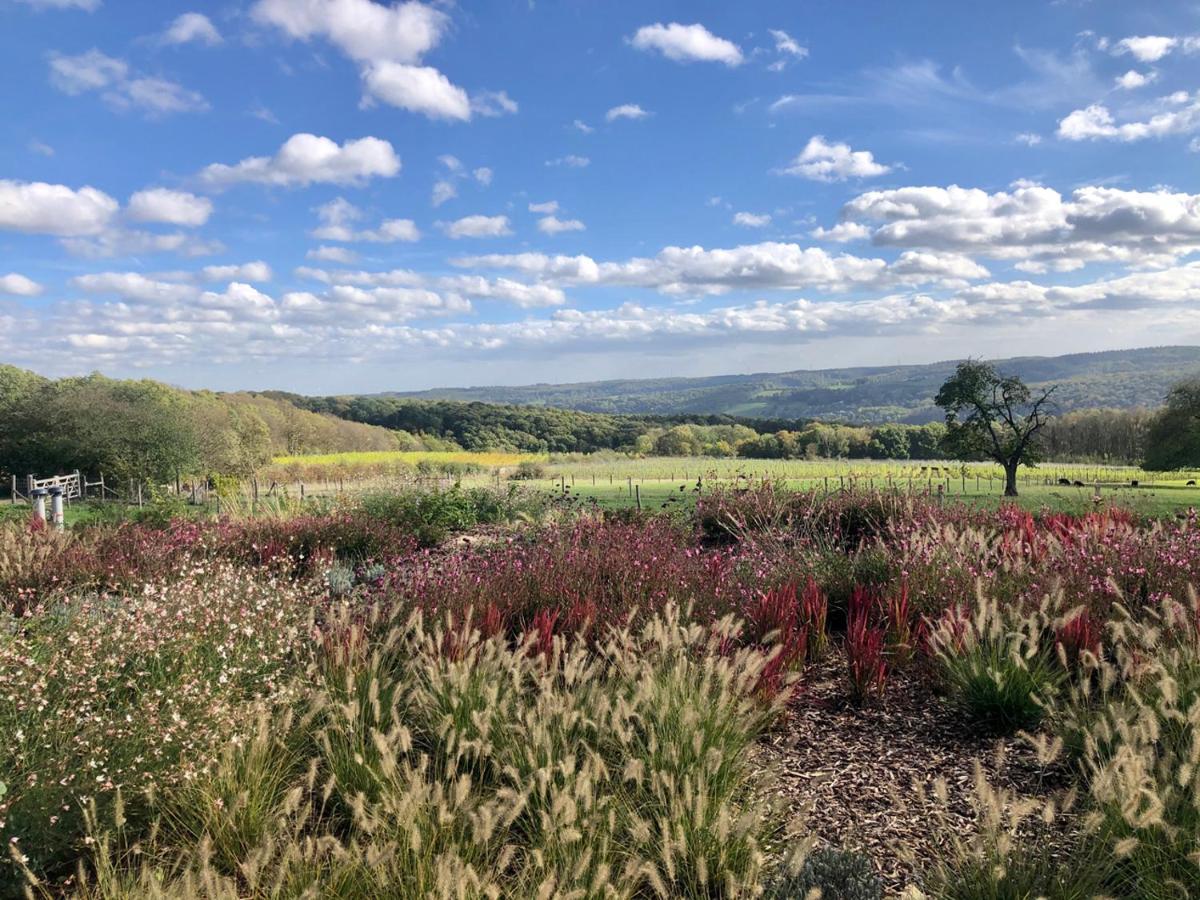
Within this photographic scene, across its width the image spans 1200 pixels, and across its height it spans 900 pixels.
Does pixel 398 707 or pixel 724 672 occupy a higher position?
pixel 724 672

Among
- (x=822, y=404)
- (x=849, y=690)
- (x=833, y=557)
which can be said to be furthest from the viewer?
(x=822, y=404)

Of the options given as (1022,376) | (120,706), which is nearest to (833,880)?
(120,706)

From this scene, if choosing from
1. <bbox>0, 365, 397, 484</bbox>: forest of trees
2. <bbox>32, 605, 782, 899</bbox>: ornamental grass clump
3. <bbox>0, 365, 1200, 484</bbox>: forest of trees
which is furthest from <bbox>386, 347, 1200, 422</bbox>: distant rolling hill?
<bbox>32, 605, 782, 899</bbox>: ornamental grass clump

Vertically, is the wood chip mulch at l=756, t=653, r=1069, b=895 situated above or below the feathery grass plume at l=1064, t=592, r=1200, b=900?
below

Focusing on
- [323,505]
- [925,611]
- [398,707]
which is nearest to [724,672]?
[398,707]

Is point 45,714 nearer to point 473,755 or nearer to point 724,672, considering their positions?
point 473,755

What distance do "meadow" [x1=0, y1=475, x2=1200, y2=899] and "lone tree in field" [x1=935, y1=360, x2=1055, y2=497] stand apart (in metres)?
27.4

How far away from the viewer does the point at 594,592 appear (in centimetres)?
621

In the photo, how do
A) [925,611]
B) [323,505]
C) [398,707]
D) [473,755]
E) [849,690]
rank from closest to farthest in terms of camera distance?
1. [473,755]
2. [398,707]
3. [849,690]
4. [925,611]
5. [323,505]

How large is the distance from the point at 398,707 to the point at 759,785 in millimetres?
1937

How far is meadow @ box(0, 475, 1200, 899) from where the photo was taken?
276 centimetres

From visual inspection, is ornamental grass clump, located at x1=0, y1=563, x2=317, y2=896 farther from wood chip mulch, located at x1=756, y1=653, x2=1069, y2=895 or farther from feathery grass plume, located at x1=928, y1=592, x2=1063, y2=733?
feathery grass plume, located at x1=928, y1=592, x2=1063, y2=733

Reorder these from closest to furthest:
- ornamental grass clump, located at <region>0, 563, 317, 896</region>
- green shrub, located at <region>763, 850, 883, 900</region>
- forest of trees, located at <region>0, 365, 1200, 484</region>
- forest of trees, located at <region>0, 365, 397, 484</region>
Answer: green shrub, located at <region>763, 850, 883, 900</region> < ornamental grass clump, located at <region>0, 563, 317, 896</region> < forest of trees, located at <region>0, 365, 397, 484</region> < forest of trees, located at <region>0, 365, 1200, 484</region>

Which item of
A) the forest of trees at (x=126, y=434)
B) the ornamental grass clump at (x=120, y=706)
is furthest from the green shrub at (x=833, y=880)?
the forest of trees at (x=126, y=434)
